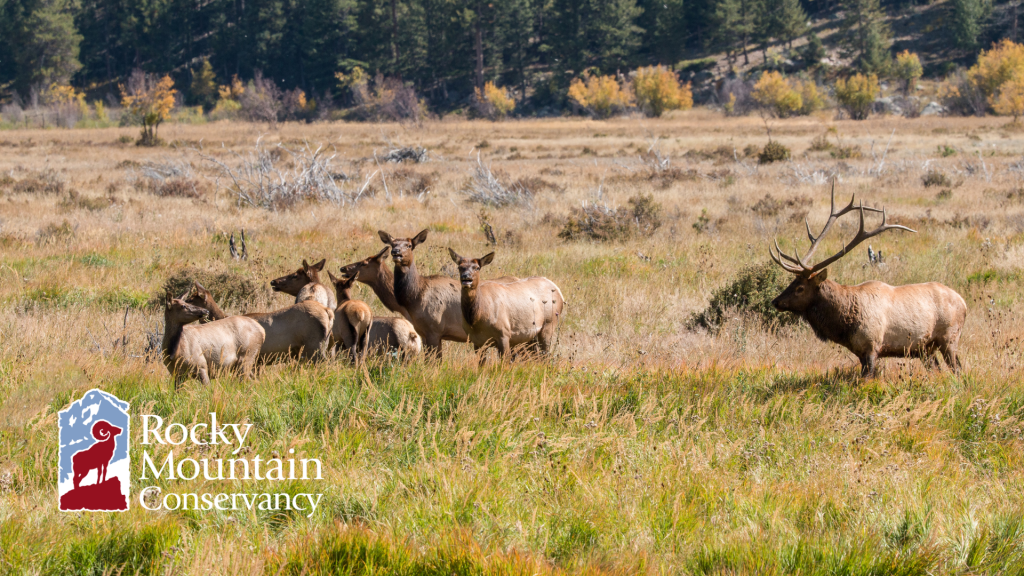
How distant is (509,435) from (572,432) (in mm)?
498

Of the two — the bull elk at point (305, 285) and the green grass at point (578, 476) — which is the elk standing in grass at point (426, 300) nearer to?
the bull elk at point (305, 285)

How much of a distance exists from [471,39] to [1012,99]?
63818 mm

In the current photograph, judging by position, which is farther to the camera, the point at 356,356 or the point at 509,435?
the point at 356,356

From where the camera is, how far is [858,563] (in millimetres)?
3762

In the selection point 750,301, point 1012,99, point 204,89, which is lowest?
point 750,301

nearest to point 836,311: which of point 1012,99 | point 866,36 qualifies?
point 1012,99

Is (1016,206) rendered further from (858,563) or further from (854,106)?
(854,106)

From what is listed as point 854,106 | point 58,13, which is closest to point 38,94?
point 58,13

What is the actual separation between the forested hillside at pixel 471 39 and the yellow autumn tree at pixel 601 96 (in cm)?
634

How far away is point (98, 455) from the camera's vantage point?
184 inches

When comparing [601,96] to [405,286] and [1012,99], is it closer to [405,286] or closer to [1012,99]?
[1012,99]

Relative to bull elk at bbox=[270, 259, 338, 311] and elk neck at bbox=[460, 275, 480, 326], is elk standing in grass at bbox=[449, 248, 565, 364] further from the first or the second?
bull elk at bbox=[270, 259, 338, 311]

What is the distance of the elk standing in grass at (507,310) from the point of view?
7191 mm

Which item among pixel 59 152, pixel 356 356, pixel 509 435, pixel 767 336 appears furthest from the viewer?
pixel 59 152
